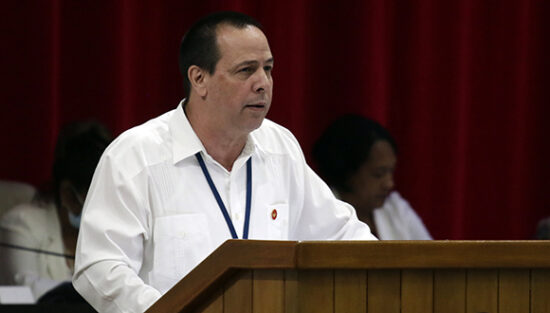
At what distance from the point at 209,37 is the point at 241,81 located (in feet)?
0.42

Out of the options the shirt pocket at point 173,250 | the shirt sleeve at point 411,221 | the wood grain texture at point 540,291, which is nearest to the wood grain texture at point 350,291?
the wood grain texture at point 540,291

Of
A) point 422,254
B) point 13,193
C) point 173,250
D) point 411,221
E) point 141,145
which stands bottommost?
point 411,221

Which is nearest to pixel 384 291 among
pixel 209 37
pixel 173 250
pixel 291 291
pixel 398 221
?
pixel 291 291

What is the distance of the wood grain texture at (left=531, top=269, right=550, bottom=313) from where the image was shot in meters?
1.58

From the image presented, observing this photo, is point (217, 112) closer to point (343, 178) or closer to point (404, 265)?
point (404, 265)

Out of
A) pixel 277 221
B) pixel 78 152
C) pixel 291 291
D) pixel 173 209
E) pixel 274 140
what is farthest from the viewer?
pixel 78 152

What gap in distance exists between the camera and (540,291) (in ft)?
5.19

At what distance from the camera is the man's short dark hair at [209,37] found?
7.12 feet

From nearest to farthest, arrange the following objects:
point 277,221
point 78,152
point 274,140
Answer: point 277,221 < point 274,140 < point 78,152

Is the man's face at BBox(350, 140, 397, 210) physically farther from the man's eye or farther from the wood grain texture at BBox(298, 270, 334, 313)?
the wood grain texture at BBox(298, 270, 334, 313)

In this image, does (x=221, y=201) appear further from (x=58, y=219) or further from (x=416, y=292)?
(x=58, y=219)

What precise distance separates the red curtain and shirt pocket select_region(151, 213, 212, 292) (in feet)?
4.97

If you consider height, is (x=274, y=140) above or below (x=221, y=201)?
above

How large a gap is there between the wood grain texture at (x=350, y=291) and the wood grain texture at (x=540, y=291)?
262 mm
